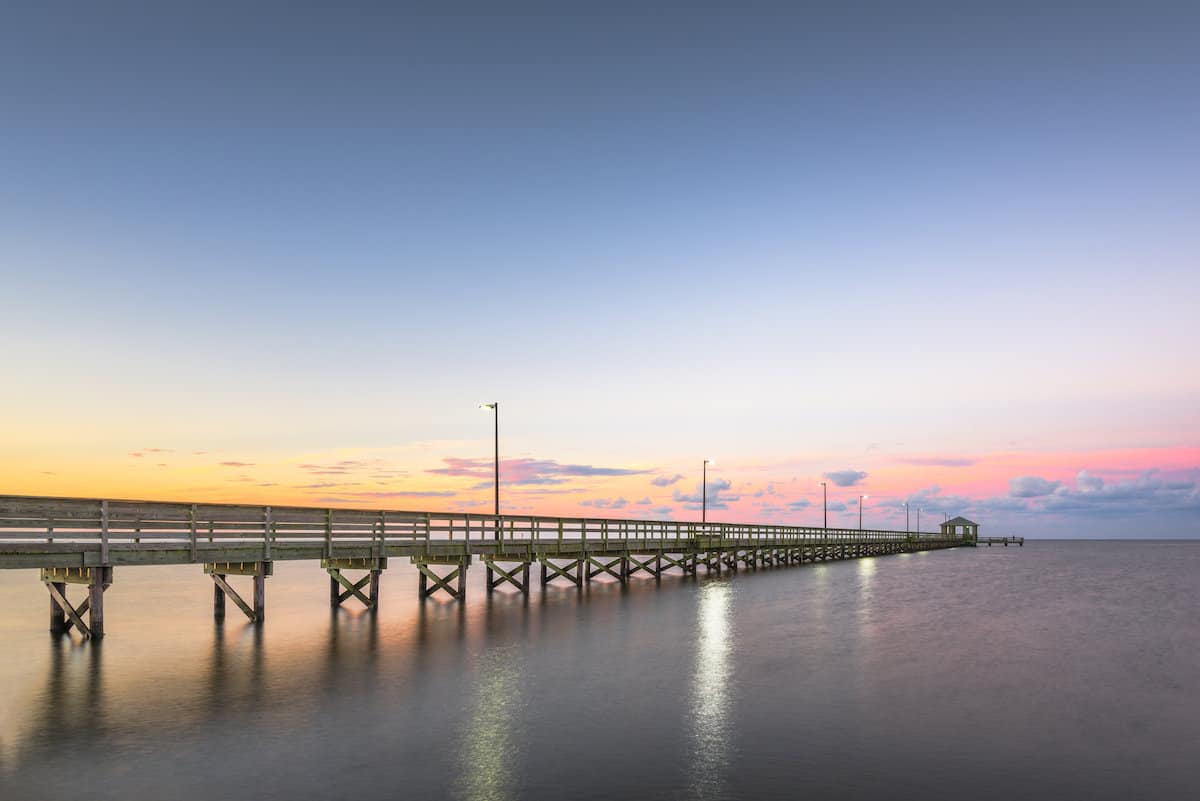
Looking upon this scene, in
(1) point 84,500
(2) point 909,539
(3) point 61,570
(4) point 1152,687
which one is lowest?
(2) point 909,539

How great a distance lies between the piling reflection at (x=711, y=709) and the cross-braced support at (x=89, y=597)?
13.9 m

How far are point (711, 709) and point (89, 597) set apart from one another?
15969 mm

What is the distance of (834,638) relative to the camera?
24.3 meters

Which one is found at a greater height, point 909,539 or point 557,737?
point 557,737

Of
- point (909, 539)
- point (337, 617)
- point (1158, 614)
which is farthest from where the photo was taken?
point (909, 539)

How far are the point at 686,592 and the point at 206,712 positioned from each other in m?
26.2

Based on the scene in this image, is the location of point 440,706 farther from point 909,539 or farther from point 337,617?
point 909,539

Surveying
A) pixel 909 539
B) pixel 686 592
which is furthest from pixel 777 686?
pixel 909 539

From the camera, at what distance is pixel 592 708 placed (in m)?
14.3

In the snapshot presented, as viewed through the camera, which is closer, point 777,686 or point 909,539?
point 777,686

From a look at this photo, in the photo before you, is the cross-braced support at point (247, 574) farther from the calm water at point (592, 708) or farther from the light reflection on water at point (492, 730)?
the light reflection on water at point (492, 730)

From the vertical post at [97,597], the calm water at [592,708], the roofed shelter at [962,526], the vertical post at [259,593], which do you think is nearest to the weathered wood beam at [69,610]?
the vertical post at [97,597]

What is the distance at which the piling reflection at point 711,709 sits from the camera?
10.6 metres

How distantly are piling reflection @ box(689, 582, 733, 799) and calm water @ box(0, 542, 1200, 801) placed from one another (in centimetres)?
6
